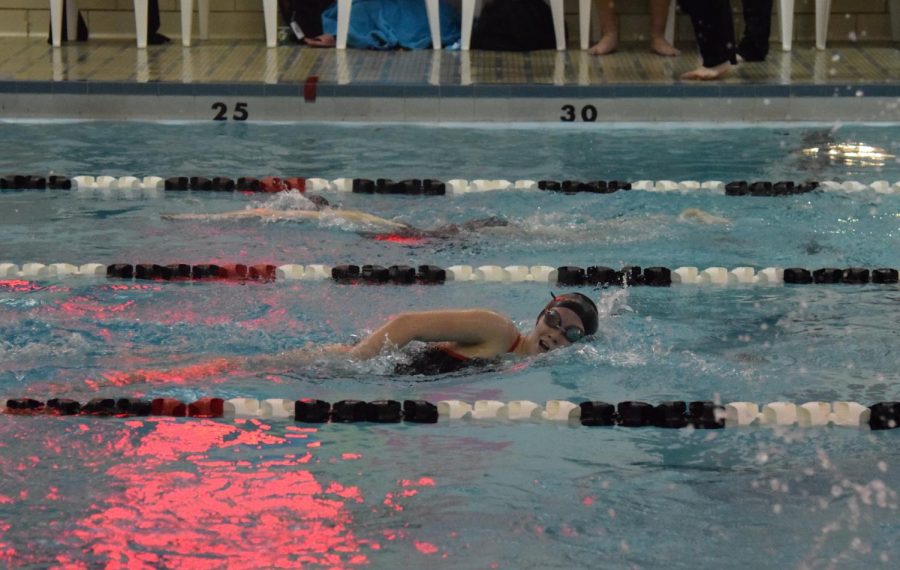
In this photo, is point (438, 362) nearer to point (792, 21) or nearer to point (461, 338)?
point (461, 338)

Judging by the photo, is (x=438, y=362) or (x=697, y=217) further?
(x=697, y=217)

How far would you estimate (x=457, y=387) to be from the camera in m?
4.49

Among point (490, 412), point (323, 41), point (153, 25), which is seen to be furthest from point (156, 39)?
point (490, 412)

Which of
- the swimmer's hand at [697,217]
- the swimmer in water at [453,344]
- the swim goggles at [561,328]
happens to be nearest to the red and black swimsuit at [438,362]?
the swimmer in water at [453,344]

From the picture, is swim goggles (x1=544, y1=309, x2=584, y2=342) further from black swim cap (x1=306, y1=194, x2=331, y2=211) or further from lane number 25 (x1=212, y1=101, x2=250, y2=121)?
lane number 25 (x1=212, y1=101, x2=250, y2=121)

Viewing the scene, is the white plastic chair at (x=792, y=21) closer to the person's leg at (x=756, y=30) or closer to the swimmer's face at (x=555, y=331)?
the person's leg at (x=756, y=30)

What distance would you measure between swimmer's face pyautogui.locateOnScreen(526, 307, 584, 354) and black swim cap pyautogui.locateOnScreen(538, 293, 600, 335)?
0.05 feet

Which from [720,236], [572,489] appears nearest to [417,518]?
[572,489]

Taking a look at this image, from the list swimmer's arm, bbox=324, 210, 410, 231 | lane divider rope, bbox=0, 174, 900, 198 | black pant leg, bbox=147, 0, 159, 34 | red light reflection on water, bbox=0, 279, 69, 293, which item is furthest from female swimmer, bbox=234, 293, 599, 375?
black pant leg, bbox=147, 0, 159, 34

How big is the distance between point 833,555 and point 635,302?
222 cm

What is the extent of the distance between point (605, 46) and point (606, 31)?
0.39 ft

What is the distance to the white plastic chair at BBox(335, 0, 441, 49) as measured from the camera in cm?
994

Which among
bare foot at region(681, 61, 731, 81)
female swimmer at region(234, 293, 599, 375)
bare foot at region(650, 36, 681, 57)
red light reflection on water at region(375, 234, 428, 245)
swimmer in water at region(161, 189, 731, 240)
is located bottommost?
female swimmer at region(234, 293, 599, 375)

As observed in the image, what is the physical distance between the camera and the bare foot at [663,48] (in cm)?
985
